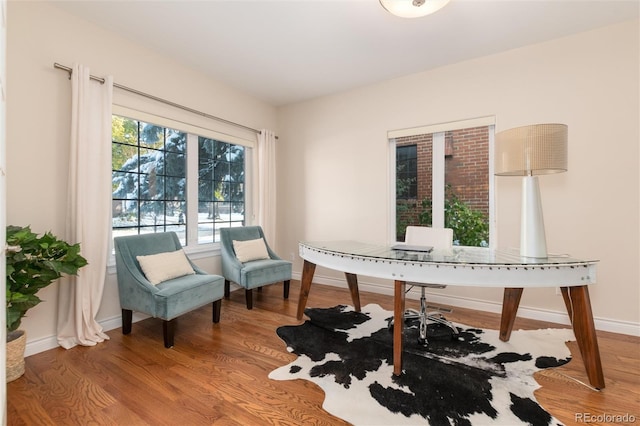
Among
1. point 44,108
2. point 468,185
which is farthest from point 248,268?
point 468,185

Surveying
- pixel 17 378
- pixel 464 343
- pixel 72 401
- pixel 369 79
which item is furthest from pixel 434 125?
pixel 17 378

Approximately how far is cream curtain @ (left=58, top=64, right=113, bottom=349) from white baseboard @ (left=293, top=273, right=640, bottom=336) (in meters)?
2.43

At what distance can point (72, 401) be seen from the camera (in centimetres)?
170

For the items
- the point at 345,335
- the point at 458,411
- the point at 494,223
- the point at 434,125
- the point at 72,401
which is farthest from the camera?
the point at 434,125

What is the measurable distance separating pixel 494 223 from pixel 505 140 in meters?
1.42

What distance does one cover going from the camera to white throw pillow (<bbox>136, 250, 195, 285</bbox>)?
258 centimetres

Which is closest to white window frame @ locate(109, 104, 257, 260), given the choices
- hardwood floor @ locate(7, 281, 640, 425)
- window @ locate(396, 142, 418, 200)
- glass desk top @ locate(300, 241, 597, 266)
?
hardwood floor @ locate(7, 281, 640, 425)

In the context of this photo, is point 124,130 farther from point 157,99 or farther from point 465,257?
point 465,257

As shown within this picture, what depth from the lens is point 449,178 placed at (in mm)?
3498

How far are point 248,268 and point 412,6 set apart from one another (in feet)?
8.84

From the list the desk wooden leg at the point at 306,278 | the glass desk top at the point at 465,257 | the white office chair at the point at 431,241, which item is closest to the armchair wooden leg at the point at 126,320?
the desk wooden leg at the point at 306,278

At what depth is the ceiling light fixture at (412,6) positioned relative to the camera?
6.52ft

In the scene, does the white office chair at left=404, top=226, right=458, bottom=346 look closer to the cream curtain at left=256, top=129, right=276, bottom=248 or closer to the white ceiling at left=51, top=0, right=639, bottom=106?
the white ceiling at left=51, top=0, right=639, bottom=106

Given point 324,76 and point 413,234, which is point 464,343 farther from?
point 324,76
